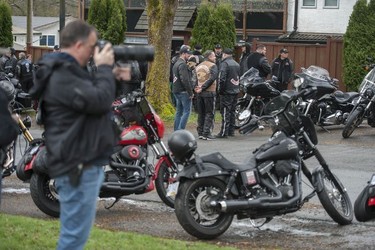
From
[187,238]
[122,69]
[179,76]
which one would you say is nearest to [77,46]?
[122,69]

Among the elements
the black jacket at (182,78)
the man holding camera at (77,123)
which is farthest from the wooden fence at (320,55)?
the man holding camera at (77,123)

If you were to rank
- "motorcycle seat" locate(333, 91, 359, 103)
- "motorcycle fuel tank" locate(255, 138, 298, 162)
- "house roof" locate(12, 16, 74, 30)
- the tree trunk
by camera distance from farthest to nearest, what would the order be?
"house roof" locate(12, 16, 74, 30), the tree trunk, "motorcycle seat" locate(333, 91, 359, 103), "motorcycle fuel tank" locate(255, 138, 298, 162)

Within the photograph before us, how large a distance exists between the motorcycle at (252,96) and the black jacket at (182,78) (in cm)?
200

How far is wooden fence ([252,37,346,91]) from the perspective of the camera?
2620 cm

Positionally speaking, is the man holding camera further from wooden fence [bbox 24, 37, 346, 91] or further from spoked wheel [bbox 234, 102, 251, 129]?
wooden fence [bbox 24, 37, 346, 91]

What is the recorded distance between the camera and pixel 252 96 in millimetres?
19938

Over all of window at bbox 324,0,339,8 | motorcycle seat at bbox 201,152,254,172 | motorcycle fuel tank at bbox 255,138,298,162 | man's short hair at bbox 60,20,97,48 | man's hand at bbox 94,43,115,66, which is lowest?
motorcycle seat at bbox 201,152,254,172

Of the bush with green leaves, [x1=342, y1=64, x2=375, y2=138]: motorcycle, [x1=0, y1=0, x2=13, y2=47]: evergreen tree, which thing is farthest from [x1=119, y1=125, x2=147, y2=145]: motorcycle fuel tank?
[x1=0, y1=0, x2=13, y2=47]: evergreen tree

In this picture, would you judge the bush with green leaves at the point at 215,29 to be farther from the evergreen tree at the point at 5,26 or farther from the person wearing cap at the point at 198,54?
the evergreen tree at the point at 5,26

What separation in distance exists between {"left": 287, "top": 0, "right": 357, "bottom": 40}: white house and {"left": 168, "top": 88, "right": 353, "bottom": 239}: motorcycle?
103 feet

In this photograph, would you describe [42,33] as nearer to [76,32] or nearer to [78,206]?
[76,32]

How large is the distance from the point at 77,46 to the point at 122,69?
1.44 ft

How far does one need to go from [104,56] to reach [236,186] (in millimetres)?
3205

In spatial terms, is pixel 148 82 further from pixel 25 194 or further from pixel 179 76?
pixel 25 194
